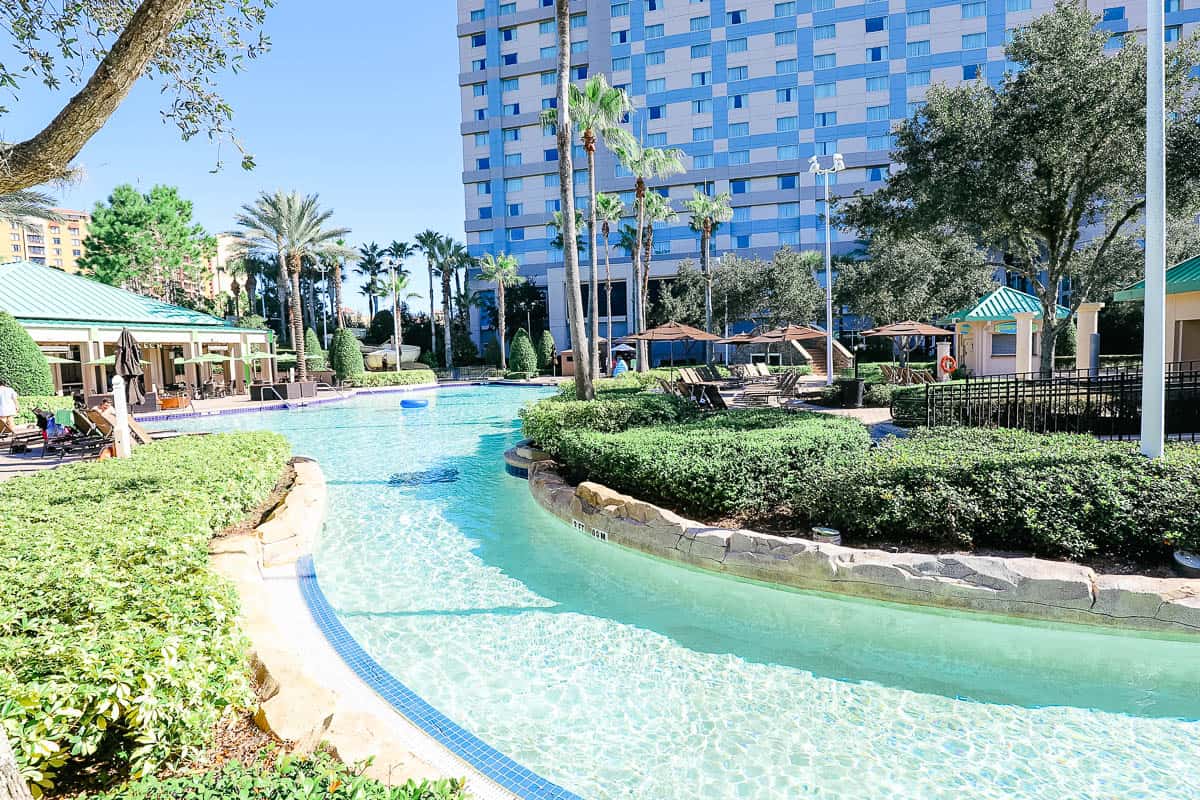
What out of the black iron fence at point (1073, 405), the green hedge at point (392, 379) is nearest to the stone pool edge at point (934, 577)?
the black iron fence at point (1073, 405)

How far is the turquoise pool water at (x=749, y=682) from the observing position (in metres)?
3.71

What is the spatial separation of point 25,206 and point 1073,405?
3042cm

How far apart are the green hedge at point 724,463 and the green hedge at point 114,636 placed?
186 inches

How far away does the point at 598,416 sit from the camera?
35.9 ft

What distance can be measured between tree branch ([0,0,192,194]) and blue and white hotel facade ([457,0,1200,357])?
4878cm

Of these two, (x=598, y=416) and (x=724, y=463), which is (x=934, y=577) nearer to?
(x=724, y=463)

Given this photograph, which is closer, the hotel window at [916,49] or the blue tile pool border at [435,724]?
the blue tile pool border at [435,724]

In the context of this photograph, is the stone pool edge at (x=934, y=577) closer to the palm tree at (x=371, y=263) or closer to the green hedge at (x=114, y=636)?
the green hedge at (x=114, y=636)

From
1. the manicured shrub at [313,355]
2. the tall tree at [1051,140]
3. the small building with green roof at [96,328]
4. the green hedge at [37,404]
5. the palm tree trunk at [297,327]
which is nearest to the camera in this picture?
the tall tree at [1051,140]

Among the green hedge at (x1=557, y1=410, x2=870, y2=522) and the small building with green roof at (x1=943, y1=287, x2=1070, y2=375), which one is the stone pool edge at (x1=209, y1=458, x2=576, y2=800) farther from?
the small building with green roof at (x1=943, y1=287, x2=1070, y2=375)

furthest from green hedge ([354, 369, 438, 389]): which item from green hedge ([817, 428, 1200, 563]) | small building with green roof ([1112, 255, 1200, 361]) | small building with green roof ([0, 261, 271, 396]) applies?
small building with green roof ([1112, 255, 1200, 361])

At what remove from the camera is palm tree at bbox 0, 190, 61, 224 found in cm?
2048

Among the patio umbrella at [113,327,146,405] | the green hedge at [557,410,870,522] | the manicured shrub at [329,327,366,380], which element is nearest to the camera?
the green hedge at [557,410,870,522]

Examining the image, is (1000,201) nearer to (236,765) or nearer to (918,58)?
(236,765)
